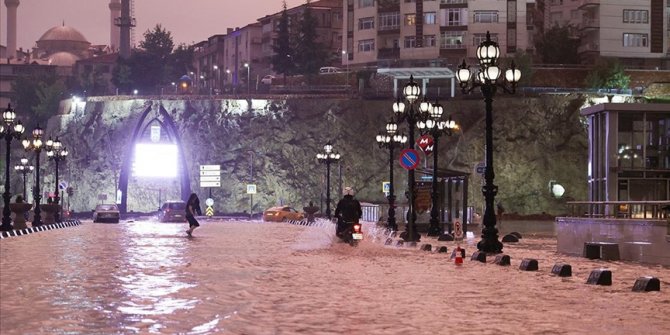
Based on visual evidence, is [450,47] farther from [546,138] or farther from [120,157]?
[120,157]

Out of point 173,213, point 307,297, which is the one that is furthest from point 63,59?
point 307,297

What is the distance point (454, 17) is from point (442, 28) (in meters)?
1.48

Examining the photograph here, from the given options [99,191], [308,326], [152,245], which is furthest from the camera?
[99,191]

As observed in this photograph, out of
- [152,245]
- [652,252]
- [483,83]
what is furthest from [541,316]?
[152,245]

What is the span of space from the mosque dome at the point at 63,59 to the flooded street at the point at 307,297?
13083 centimetres

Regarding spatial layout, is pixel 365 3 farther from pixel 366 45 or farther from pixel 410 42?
pixel 410 42

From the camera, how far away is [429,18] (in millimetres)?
95812

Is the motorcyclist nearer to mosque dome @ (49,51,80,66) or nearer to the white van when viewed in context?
the white van

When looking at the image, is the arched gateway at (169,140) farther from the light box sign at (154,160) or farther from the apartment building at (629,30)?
the apartment building at (629,30)

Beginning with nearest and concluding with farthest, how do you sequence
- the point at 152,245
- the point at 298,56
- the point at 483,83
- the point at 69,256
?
the point at 69,256
the point at 483,83
the point at 152,245
the point at 298,56

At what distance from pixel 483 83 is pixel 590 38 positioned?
70035 mm

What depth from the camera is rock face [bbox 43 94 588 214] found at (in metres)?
92.9

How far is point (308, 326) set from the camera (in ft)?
36.8

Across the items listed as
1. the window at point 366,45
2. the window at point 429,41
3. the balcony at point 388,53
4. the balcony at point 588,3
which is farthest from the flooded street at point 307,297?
the window at point 366,45
